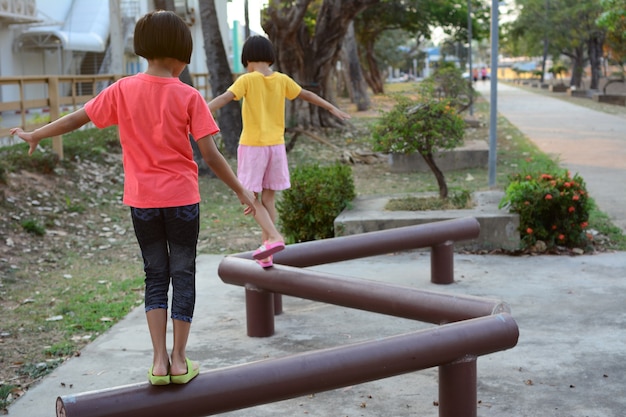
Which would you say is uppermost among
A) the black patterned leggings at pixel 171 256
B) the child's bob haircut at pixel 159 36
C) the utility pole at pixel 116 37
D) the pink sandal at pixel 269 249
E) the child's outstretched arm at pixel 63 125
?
the utility pole at pixel 116 37

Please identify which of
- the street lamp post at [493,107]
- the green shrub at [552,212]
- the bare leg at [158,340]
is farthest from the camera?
the street lamp post at [493,107]

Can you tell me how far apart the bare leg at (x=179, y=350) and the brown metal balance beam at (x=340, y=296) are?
4.92 ft

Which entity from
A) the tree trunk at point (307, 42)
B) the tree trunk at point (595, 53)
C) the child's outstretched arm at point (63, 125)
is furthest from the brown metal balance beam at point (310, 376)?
the tree trunk at point (595, 53)

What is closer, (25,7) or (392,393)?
(392,393)

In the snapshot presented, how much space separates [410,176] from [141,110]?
1044 centimetres

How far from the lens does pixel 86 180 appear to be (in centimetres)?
1219

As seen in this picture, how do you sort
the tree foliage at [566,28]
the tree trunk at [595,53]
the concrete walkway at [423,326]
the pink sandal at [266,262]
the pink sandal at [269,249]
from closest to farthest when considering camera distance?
the concrete walkway at [423,326] < the pink sandal at [269,249] < the pink sandal at [266,262] < the tree foliage at [566,28] < the tree trunk at [595,53]

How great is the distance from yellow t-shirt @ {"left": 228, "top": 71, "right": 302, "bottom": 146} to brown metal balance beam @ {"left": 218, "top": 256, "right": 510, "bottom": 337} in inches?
34.0

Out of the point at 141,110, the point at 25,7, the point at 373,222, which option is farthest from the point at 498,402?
the point at 25,7

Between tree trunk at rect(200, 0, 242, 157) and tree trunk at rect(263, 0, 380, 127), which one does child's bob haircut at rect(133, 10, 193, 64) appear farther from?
tree trunk at rect(263, 0, 380, 127)

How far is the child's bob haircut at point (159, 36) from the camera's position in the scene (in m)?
3.53

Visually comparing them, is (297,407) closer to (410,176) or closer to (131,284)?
(131,284)

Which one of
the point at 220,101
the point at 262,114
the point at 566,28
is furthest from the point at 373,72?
the point at 220,101

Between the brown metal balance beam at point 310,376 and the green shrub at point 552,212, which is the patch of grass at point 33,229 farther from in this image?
the brown metal balance beam at point 310,376
